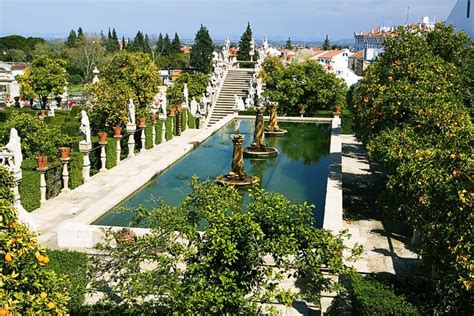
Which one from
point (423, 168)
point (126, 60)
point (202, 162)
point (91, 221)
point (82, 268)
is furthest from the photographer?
point (126, 60)

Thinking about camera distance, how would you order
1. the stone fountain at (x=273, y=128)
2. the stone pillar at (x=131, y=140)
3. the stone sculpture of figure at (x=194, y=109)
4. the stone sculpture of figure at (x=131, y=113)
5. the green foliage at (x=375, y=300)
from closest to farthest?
the green foliage at (x=375, y=300), the stone pillar at (x=131, y=140), the stone sculpture of figure at (x=131, y=113), the stone fountain at (x=273, y=128), the stone sculpture of figure at (x=194, y=109)

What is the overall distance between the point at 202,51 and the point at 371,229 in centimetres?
8397

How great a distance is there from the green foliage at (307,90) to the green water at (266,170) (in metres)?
7.57

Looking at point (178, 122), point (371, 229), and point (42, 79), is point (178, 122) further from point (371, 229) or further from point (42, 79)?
point (42, 79)

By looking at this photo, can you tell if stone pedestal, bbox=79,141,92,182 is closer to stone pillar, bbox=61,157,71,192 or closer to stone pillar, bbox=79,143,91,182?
stone pillar, bbox=79,143,91,182

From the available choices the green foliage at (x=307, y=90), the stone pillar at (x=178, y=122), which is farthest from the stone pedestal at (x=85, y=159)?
the green foliage at (x=307, y=90)

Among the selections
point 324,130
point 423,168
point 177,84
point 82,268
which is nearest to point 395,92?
point 423,168

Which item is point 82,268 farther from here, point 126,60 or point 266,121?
point 266,121

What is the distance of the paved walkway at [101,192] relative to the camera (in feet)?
43.0

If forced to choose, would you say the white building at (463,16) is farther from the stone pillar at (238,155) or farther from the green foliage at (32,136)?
the green foliage at (32,136)

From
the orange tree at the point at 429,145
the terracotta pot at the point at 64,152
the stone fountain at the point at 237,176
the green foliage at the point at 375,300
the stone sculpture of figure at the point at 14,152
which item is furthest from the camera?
the stone fountain at the point at 237,176

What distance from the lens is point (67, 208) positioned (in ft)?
48.9

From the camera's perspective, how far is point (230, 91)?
142 ft

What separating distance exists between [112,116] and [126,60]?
19.4 ft
